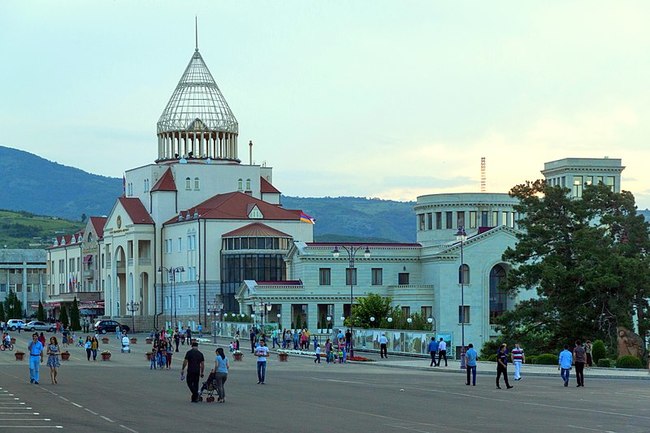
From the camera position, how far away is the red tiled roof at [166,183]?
156125 mm

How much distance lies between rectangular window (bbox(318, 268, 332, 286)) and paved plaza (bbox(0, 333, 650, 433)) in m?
59.9

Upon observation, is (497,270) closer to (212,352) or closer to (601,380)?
(212,352)

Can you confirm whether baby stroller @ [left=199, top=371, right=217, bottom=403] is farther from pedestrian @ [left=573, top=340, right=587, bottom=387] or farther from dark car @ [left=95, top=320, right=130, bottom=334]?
dark car @ [left=95, top=320, right=130, bottom=334]

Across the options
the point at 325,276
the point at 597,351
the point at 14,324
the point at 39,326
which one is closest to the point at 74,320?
the point at 39,326

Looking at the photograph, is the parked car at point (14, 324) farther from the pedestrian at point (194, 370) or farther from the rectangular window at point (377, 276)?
the pedestrian at point (194, 370)

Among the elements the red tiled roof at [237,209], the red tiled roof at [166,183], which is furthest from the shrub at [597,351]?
the red tiled roof at [166,183]

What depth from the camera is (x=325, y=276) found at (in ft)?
422

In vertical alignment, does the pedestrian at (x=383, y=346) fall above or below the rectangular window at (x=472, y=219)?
below

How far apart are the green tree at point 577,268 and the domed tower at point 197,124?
70.0m

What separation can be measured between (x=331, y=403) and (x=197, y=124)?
117143 millimetres

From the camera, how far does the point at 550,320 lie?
3433 inches

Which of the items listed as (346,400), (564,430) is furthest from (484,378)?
(564,430)

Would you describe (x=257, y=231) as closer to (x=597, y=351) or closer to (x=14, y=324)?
(x=14, y=324)

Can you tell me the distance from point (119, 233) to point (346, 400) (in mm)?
115708
